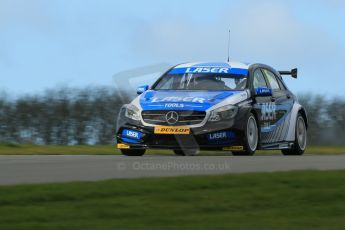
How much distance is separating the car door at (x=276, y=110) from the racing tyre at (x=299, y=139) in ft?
1.69

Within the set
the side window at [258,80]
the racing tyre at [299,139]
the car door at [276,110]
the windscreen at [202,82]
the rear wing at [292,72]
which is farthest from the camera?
the rear wing at [292,72]

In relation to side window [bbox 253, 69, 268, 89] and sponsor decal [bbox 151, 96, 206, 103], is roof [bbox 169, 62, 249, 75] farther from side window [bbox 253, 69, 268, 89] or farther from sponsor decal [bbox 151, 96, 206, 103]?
sponsor decal [bbox 151, 96, 206, 103]

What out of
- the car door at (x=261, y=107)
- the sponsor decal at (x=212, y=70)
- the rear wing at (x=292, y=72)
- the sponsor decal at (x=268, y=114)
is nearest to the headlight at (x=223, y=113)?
the car door at (x=261, y=107)

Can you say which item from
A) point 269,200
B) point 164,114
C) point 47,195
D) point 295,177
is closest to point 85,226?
point 47,195

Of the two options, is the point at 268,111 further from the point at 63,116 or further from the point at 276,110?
the point at 63,116

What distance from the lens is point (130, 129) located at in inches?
590

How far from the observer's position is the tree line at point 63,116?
23672 millimetres

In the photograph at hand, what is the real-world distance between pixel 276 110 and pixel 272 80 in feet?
3.29

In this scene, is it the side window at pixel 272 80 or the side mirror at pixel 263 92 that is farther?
the side window at pixel 272 80

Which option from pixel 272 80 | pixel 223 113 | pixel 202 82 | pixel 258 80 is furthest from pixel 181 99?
pixel 272 80

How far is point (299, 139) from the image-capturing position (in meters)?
17.7

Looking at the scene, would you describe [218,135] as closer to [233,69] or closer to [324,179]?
[233,69]

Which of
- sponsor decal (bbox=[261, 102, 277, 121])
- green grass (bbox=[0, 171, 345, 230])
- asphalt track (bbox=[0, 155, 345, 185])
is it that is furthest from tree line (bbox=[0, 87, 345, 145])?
green grass (bbox=[0, 171, 345, 230])

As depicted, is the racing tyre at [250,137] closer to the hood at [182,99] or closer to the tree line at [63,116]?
the hood at [182,99]
